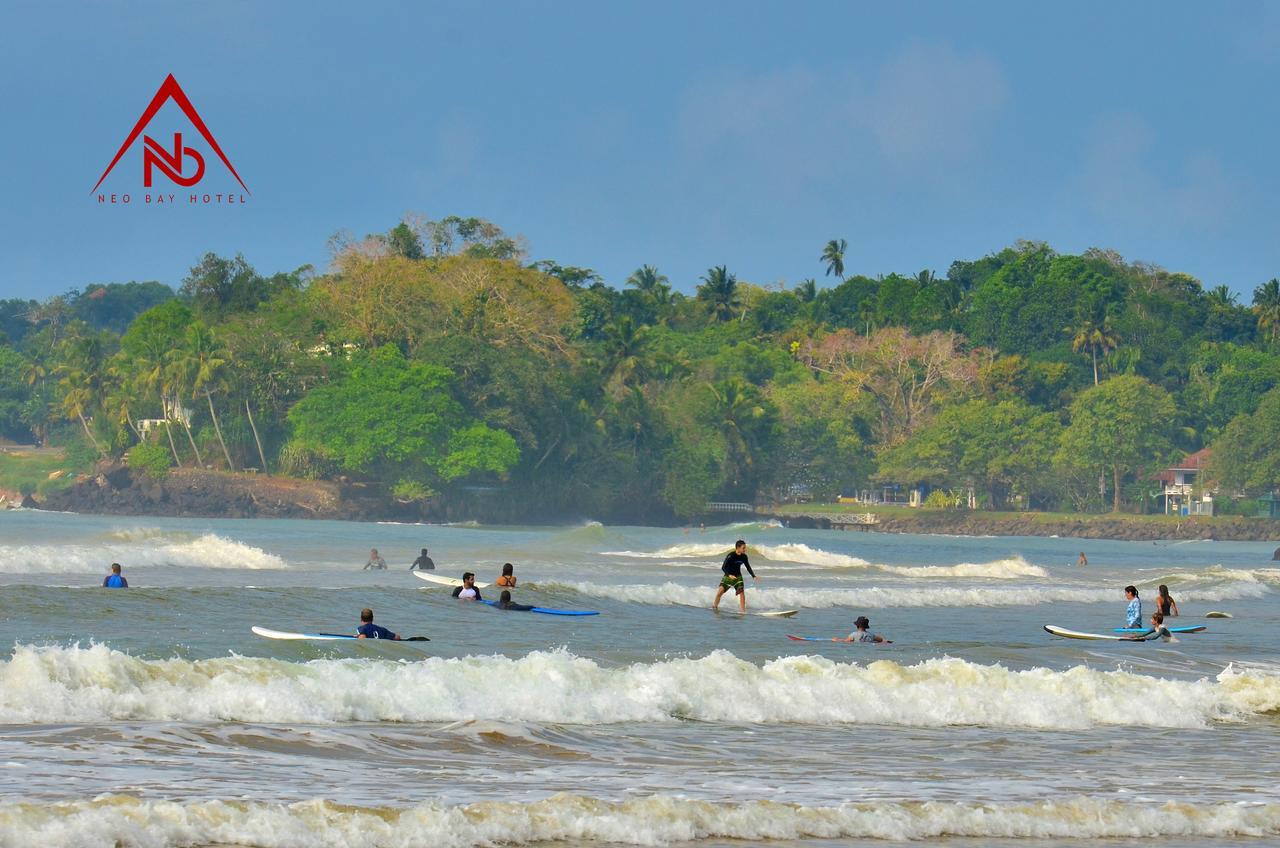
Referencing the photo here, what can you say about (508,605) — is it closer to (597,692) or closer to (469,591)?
(469,591)

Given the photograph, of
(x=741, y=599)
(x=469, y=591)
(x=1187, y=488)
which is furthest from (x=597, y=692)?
(x=1187, y=488)

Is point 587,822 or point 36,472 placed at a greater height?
point 36,472

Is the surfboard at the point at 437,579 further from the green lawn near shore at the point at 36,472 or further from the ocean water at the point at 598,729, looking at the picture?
the green lawn near shore at the point at 36,472

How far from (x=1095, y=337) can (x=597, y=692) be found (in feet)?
393

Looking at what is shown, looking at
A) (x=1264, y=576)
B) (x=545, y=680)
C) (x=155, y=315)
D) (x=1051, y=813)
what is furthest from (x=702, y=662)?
(x=155, y=315)

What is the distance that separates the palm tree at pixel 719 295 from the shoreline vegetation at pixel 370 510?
86.8 ft

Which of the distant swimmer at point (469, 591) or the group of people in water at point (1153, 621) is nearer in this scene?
the group of people in water at point (1153, 621)

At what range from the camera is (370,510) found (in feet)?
335

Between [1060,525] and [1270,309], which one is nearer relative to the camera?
[1060,525]

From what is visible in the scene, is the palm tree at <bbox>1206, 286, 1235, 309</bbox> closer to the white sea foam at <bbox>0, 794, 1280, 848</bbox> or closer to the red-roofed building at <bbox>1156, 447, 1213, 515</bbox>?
the red-roofed building at <bbox>1156, 447, 1213, 515</bbox>

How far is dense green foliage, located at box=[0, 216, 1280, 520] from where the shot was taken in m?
102

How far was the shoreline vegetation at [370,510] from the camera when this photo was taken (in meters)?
100

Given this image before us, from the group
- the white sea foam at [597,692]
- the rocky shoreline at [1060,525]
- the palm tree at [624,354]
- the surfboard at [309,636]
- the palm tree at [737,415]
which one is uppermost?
the palm tree at [624,354]

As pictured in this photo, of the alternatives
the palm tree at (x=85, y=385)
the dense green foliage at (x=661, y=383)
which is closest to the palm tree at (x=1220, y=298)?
the dense green foliage at (x=661, y=383)
